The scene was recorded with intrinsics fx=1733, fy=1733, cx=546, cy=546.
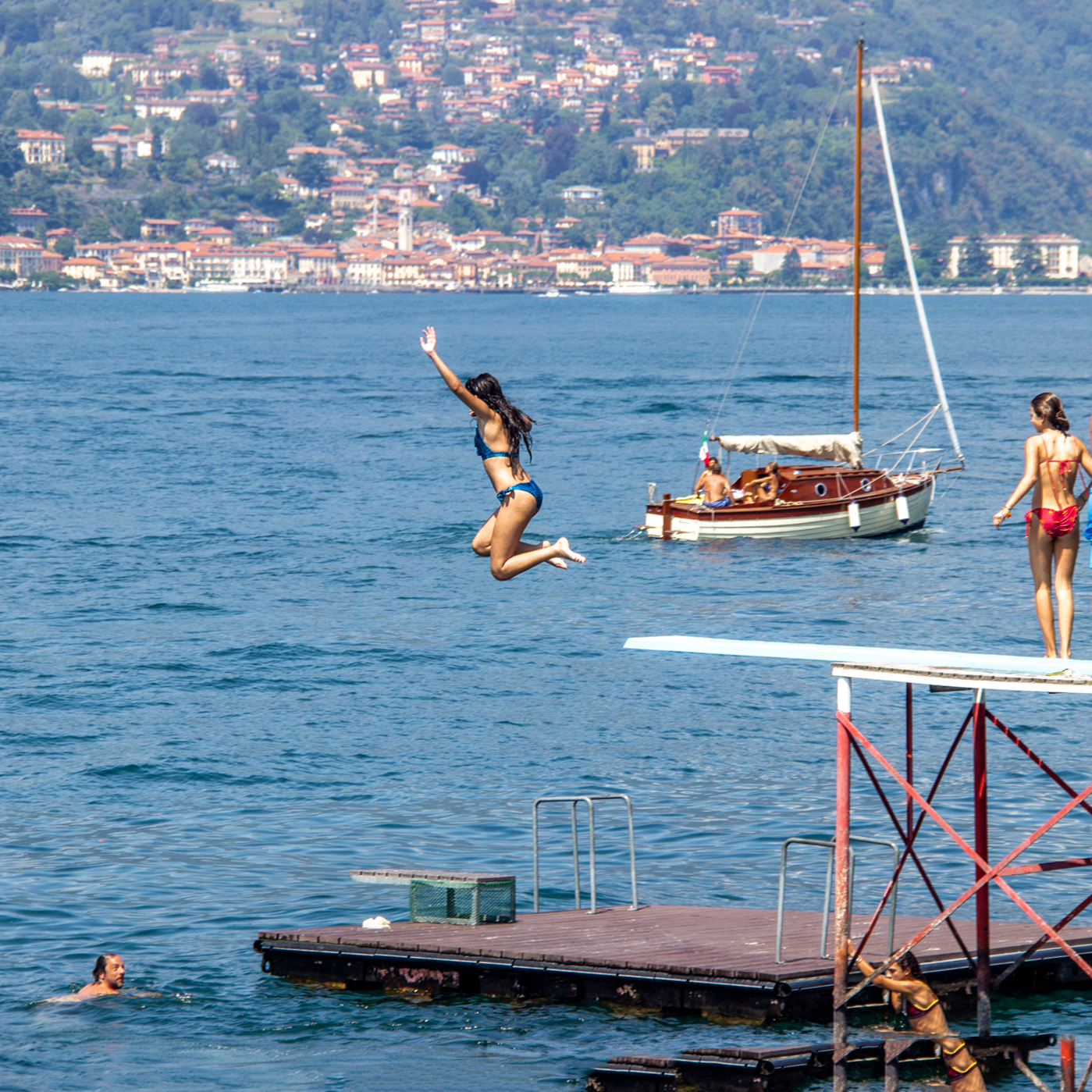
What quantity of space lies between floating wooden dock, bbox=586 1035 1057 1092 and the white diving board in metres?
3.83

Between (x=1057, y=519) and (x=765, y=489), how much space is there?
3655cm

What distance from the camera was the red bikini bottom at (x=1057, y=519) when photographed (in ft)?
49.8

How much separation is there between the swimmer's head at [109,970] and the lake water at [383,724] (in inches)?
10.6

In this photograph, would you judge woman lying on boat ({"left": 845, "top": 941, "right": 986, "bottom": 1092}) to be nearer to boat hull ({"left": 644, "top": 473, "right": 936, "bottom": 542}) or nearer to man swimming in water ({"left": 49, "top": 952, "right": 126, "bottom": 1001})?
man swimming in water ({"left": 49, "top": 952, "right": 126, "bottom": 1001})

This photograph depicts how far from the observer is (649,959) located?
1809 centimetres

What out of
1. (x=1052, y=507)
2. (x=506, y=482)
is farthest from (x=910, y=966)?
(x=506, y=482)

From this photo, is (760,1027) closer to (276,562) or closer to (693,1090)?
(693,1090)

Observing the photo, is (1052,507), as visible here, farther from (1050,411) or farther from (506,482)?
(506,482)

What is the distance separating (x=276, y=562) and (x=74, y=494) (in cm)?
1730

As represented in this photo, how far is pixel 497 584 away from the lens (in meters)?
50.5

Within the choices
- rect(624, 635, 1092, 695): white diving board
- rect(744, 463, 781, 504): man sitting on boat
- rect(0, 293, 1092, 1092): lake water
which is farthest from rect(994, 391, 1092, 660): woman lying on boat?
rect(744, 463, 781, 504): man sitting on boat

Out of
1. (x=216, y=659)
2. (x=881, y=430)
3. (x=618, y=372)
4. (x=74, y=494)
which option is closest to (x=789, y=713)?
(x=216, y=659)

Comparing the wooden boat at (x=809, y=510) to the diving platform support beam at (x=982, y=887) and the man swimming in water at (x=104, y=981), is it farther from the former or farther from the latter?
the diving platform support beam at (x=982, y=887)

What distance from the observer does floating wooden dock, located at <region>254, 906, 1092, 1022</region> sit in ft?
57.4
